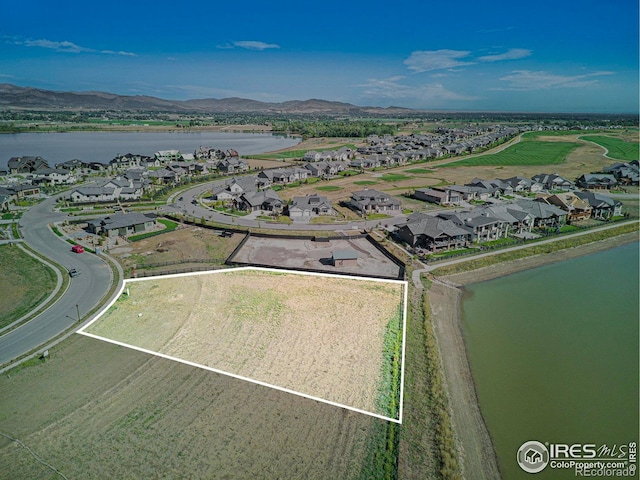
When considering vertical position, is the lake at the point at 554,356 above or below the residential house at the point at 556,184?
below

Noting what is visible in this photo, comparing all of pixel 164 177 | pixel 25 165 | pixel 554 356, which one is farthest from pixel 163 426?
pixel 25 165

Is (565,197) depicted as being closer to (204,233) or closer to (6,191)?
(204,233)

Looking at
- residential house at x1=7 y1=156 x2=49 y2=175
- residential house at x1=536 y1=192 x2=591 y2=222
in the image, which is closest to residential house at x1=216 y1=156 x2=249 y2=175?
residential house at x1=7 y1=156 x2=49 y2=175

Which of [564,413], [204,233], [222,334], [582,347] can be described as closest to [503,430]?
[564,413]

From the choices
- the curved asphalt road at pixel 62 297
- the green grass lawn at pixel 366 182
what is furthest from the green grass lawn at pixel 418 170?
the curved asphalt road at pixel 62 297

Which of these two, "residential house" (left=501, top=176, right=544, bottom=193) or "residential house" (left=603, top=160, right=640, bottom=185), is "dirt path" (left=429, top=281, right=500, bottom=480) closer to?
"residential house" (left=501, top=176, right=544, bottom=193)

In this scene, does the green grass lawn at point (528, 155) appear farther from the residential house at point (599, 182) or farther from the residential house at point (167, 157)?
the residential house at point (167, 157)

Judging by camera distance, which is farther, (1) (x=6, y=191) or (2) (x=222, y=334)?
(1) (x=6, y=191)
